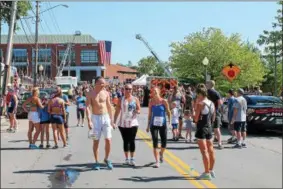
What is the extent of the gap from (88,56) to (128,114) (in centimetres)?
9246

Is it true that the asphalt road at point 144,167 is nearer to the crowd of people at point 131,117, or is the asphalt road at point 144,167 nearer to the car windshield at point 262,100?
the crowd of people at point 131,117

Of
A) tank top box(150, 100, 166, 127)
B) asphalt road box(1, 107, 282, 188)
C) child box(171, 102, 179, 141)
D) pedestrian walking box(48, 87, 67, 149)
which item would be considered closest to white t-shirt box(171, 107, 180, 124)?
child box(171, 102, 179, 141)

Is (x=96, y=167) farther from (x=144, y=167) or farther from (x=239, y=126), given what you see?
(x=239, y=126)

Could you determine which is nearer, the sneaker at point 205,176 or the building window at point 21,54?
the sneaker at point 205,176

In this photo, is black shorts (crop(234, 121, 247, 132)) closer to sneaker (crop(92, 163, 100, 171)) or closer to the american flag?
sneaker (crop(92, 163, 100, 171))

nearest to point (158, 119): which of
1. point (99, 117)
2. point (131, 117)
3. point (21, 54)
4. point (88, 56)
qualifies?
point (131, 117)

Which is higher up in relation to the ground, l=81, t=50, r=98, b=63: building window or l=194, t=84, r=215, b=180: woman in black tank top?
l=81, t=50, r=98, b=63: building window

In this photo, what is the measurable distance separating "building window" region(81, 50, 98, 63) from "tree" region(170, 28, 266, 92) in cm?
5014

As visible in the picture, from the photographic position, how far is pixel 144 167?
9.82 metres

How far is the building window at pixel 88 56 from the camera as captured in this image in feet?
332

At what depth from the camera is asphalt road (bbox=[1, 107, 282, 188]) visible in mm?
8289

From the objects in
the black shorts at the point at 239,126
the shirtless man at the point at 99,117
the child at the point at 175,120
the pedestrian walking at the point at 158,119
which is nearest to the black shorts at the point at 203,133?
the pedestrian walking at the point at 158,119

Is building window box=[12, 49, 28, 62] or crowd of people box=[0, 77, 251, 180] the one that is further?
building window box=[12, 49, 28, 62]

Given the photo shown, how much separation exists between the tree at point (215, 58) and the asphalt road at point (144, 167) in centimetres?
3480
